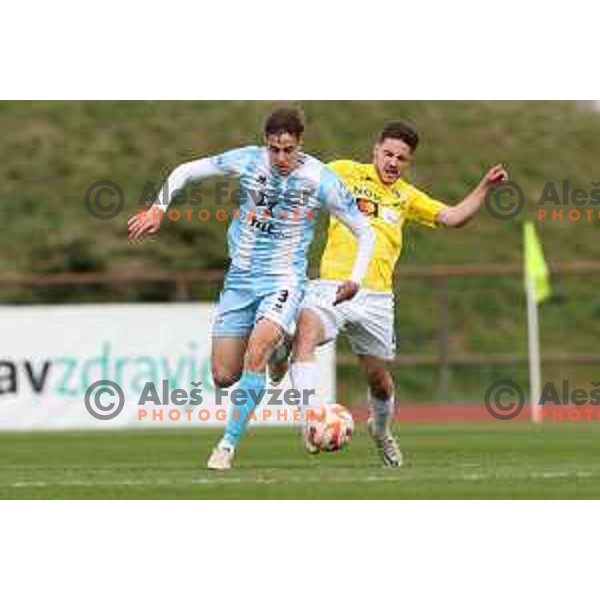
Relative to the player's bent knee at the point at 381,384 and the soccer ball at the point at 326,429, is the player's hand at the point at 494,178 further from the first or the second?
the soccer ball at the point at 326,429

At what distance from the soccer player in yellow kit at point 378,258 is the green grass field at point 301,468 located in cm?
62

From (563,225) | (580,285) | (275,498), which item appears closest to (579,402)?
(580,285)

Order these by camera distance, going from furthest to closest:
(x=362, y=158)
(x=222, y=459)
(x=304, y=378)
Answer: (x=362, y=158)
(x=222, y=459)
(x=304, y=378)

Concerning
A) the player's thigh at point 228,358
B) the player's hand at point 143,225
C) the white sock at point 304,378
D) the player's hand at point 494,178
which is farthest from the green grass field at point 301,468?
the player's hand at point 494,178

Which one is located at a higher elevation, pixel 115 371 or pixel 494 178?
pixel 494 178

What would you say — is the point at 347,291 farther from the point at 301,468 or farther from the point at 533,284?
the point at 533,284

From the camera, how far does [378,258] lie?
1424cm

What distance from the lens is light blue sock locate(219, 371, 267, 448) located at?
1314cm

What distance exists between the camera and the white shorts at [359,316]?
45.2 ft

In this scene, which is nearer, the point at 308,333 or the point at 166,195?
the point at 166,195

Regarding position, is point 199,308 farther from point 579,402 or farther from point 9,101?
point 9,101

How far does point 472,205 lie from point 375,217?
2.38 feet

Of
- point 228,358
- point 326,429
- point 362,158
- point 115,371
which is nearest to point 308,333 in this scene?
point 228,358

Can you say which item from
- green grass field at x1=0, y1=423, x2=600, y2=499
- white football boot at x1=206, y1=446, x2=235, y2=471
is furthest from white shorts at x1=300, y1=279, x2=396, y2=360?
white football boot at x1=206, y1=446, x2=235, y2=471
